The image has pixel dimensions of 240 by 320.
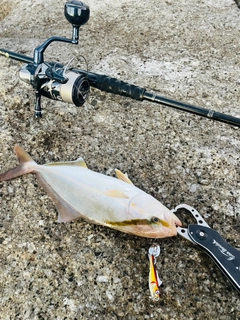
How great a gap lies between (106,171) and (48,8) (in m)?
2.58

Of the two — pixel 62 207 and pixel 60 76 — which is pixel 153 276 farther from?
pixel 60 76

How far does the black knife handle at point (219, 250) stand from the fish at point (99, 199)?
0.14m

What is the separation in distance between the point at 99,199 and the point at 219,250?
72cm

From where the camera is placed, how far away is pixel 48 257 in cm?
217

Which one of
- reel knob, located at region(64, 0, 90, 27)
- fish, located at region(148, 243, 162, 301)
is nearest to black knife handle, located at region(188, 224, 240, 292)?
fish, located at region(148, 243, 162, 301)

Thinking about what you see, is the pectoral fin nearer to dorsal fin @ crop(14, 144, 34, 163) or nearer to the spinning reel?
dorsal fin @ crop(14, 144, 34, 163)

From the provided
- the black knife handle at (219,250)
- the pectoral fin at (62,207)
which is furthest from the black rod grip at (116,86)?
the black knife handle at (219,250)

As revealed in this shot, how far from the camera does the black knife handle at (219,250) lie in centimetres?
195

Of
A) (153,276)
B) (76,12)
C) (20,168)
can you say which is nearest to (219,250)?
(153,276)

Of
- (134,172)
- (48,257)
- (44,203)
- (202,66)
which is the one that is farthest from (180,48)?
(48,257)

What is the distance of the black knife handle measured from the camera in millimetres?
1953

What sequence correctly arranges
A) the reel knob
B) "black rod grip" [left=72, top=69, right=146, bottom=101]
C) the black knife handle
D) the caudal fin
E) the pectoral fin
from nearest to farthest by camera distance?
the black knife handle
the pectoral fin
the caudal fin
the reel knob
"black rod grip" [left=72, top=69, right=146, bottom=101]

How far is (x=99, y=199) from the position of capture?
2.12 m

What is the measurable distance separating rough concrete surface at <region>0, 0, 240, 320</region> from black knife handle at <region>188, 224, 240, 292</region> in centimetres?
10
